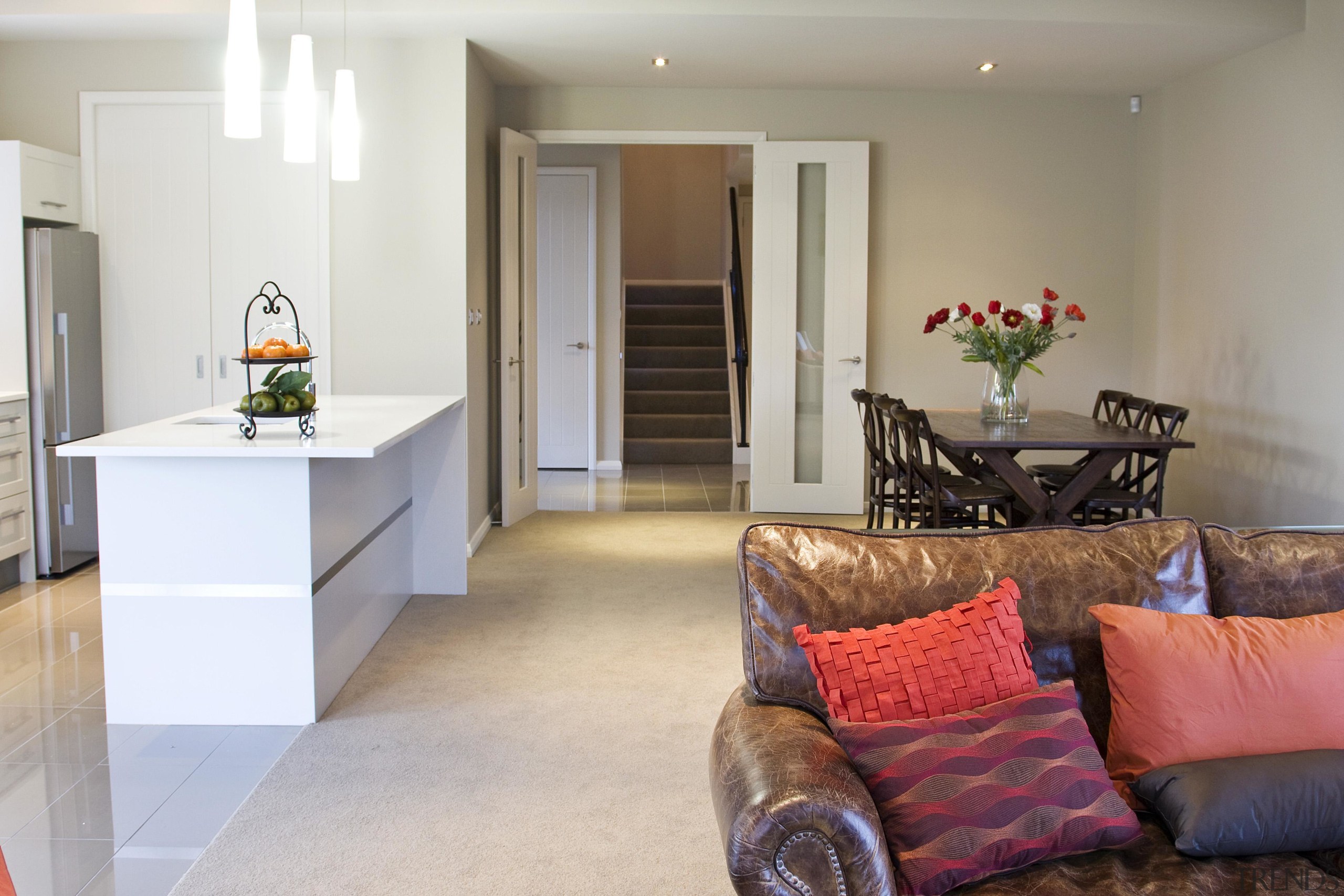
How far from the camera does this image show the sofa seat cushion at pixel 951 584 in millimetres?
1956

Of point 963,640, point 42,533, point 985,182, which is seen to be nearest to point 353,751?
point 963,640

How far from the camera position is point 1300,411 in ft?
16.9

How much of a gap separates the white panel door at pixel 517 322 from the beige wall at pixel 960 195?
478 mm

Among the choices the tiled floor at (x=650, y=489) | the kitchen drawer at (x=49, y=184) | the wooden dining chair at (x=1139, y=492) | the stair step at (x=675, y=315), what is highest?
the kitchen drawer at (x=49, y=184)

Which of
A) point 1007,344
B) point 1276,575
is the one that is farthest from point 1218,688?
point 1007,344

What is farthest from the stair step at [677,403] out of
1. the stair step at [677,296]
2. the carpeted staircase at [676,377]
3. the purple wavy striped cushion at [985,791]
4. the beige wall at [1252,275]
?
the purple wavy striped cushion at [985,791]

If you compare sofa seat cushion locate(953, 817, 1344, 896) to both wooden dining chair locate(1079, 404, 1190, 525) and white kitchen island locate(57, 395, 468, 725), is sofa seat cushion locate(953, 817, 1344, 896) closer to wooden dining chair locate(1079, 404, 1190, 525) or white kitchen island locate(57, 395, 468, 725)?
white kitchen island locate(57, 395, 468, 725)

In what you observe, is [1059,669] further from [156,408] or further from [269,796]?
[156,408]

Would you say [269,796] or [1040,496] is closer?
[269,796]

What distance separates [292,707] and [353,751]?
32 cm

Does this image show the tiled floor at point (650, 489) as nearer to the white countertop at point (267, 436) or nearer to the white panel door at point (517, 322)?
the white panel door at point (517, 322)

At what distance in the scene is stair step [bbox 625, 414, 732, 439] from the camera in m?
9.47

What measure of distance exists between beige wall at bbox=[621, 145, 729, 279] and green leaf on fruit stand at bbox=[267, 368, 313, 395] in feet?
26.4

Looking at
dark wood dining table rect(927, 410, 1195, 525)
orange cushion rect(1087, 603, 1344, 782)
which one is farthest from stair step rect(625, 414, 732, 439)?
orange cushion rect(1087, 603, 1344, 782)
